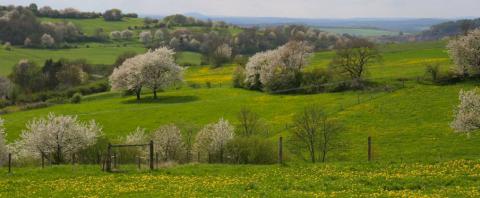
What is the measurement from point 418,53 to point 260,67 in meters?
44.5

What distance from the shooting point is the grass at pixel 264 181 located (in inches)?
878

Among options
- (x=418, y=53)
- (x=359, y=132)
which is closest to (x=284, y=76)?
(x=359, y=132)

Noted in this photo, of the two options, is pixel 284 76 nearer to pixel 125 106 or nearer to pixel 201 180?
pixel 125 106

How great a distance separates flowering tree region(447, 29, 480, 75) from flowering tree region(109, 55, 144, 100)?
52951mm

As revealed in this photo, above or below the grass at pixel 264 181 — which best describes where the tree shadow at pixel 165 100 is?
below

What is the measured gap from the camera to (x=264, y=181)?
25.3 m

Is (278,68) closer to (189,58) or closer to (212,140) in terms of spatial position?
(212,140)

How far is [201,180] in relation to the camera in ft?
87.2

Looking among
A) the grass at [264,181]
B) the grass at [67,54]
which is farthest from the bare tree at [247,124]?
the grass at [67,54]

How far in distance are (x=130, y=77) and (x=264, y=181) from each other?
78.4 meters

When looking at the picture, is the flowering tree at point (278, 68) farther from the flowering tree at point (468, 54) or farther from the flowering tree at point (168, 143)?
the flowering tree at point (168, 143)

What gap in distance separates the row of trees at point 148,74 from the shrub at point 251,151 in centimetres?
5870

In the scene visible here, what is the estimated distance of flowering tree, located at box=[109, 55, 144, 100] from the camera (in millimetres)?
99438

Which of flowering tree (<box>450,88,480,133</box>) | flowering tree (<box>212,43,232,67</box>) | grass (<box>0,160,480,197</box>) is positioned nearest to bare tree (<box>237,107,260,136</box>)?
flowering tree (<box>450,88,480,133</box>)
